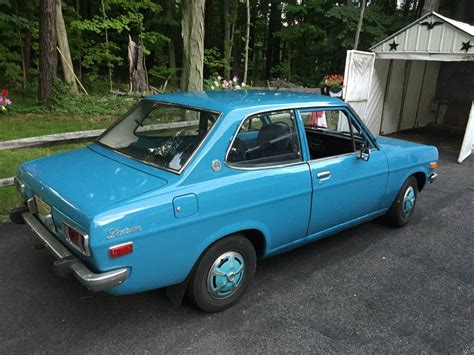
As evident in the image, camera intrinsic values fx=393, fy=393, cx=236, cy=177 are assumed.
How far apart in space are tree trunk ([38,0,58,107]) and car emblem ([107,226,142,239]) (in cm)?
952

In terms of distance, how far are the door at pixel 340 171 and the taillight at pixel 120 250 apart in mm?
1741

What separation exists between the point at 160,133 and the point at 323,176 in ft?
4.92

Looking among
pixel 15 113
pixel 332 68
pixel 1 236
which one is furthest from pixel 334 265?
pixel 332 68

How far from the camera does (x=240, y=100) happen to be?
339cm

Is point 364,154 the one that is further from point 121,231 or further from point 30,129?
point 30,129

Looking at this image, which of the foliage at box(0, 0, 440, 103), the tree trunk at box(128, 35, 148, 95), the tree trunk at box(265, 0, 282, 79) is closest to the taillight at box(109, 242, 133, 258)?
the foliage at box(0, 0, 440, 103)

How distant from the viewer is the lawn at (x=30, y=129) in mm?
5137

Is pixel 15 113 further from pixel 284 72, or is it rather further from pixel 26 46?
pixel 284 72

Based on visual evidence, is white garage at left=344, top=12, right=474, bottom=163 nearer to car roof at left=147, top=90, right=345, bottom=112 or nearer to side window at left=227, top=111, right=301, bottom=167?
car roof at left=147, top=90, right=345, bottom=112

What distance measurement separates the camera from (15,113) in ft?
32.7

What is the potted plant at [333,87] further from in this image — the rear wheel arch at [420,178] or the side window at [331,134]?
the side window at [331,134]

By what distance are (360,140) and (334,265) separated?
1.37 meters

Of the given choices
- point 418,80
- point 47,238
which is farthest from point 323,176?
point 418,80

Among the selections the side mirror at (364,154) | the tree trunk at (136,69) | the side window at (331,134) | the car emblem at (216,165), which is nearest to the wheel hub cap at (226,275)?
the car emblem at (216,165)
